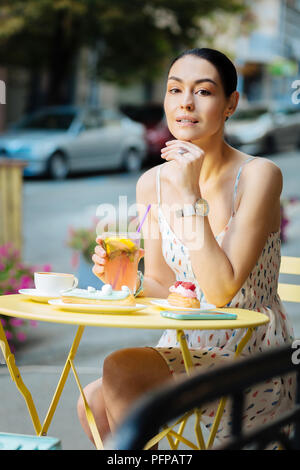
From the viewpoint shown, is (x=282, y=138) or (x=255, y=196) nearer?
(x=255, y=196)

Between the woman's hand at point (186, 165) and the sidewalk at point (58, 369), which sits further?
the sidewalk at point (58, 369)

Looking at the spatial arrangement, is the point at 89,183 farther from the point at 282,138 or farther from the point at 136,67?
the point at 282,138

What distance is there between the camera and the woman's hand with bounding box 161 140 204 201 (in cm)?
228

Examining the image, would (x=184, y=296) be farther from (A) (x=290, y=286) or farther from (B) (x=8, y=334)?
(B) (x=8, y=334)

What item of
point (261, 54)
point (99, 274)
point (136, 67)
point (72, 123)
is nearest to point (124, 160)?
point (72, 123)

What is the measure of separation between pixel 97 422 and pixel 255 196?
0.86 meters

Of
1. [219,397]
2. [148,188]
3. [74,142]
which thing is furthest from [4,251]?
[74,142]

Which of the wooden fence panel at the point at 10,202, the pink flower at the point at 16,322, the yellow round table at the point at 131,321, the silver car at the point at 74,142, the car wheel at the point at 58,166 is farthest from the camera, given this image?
the car wheel at the point at 58,166

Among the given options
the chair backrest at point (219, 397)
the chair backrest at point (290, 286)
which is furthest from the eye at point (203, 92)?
the chair backrest at point (219, 397)

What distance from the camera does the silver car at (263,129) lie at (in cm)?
1812

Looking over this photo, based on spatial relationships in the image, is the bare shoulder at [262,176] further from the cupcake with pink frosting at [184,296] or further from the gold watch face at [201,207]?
the cupcake with pink frosting at [184,296]

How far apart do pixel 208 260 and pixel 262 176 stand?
367 millimetres

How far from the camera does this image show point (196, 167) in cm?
229

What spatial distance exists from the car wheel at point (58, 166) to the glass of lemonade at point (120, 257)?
12782 mm
